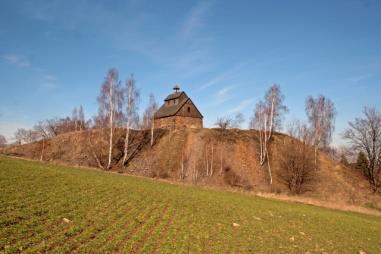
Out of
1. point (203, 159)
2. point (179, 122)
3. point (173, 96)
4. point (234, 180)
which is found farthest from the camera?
point (173, 96)

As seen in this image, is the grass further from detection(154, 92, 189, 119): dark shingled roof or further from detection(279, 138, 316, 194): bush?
detection(154, 92, 189, 119): dark shingled roof

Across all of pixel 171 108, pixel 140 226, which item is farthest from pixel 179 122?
pixel 140 226

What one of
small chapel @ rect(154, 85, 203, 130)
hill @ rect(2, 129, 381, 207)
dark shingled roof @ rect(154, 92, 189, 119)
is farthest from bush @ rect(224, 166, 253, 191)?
dark shingled roof @ rect(154, 92, 189, 119)

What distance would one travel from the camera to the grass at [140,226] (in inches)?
409

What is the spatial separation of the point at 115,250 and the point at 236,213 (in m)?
12.4

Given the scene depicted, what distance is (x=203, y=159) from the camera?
5525cm

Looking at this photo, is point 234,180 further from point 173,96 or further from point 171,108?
point 173,96

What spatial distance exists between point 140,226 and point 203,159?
138 feet

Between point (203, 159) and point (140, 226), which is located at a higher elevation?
point (203, 159)

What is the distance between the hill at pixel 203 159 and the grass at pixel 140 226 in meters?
24.4

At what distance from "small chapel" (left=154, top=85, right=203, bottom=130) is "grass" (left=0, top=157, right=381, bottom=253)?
48737 mm

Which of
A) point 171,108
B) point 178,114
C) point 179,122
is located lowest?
point 179,122

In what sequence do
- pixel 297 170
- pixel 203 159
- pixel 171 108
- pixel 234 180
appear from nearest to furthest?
1. pixel 297 170
2. pixel 234 180
3. pixel 203 159
4. pixel 171 108

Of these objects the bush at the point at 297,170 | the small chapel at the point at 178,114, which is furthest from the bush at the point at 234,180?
the small chapel at the point at 178,114
